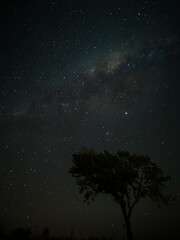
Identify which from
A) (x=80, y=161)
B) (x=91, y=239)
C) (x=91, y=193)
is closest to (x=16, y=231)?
(x=91, y=239)

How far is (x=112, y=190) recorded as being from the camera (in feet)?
77.0

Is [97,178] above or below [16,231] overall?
above

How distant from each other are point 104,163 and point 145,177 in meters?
6.50

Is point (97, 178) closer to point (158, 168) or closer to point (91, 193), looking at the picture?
point (91, 193)

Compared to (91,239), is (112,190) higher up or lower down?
higher up

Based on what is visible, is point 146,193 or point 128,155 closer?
point 146,193

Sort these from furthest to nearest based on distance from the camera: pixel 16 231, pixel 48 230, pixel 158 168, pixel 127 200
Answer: pixel 48 230 → pixel 16 231 → pixel 158 168 → pixel 127 200

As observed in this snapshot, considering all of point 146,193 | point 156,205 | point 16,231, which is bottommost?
point 16,231

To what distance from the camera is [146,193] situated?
23562 mm

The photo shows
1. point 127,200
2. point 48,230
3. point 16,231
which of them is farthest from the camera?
point 48,230

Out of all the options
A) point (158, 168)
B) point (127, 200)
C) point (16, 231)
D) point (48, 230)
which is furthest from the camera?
point (48, 230)

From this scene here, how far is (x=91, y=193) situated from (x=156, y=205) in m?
9.49

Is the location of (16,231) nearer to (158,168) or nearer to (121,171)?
(121,171)

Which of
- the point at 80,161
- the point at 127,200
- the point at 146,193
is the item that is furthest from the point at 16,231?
the point at 146,193
